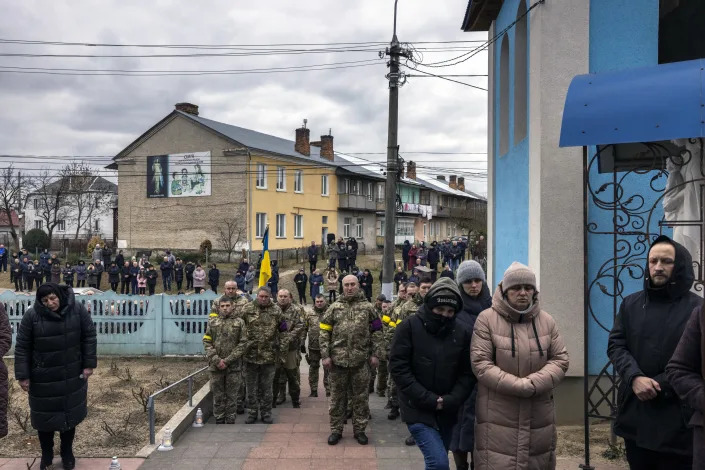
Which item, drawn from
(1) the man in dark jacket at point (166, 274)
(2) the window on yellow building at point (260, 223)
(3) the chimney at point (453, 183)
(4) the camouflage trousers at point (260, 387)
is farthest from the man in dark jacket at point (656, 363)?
(3) the chimney at point (453, 183)

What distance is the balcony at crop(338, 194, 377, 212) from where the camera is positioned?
44625 mm

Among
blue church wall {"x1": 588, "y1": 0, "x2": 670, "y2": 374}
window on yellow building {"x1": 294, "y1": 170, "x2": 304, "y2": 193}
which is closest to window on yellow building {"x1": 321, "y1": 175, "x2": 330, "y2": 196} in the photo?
window on yellow building {"x1": 294, "y1": 170, "x2": 304, "y2": 193}

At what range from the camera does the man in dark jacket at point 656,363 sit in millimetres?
3564

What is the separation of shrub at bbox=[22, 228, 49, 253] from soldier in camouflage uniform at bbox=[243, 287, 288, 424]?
152 ft

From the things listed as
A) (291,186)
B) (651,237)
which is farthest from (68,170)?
(651,237)

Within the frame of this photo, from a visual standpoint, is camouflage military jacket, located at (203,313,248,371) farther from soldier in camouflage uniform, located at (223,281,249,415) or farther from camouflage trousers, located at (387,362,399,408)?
camouflage trousers, located at (387,362,399,408)

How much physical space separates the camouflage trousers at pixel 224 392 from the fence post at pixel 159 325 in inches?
212

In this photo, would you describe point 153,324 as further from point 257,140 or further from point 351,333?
point 257,140

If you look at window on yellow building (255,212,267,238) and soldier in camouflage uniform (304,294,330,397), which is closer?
soldier in camouflage uniform (304,294,330,397)

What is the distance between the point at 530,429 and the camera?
13.0 feet

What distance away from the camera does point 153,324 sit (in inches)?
497

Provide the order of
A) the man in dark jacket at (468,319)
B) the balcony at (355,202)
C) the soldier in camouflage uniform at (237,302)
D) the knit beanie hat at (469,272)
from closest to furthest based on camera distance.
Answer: the man in dark jacket at (468,319)
the knit beanie hat at (469,272)
the soldier in camouflage uniform at (237,302)
the balcony at (355,202)

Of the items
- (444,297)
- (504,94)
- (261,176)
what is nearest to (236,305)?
(444,297)

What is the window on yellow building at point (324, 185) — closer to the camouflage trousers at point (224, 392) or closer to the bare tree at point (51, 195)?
the bare tree at point (51, 195)
